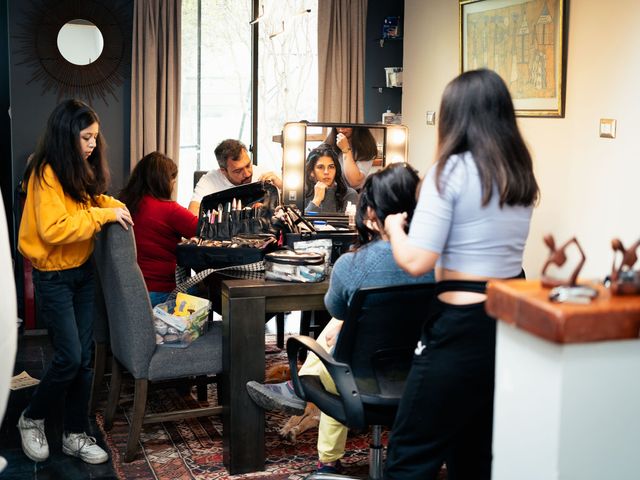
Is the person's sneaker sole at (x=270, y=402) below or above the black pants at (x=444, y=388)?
below

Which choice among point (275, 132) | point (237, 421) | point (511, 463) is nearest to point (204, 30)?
point (275, 132)

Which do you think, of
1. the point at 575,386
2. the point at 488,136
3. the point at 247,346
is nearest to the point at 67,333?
the point at 247,346

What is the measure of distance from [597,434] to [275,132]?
5.54 m

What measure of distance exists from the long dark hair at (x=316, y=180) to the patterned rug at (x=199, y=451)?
1098 mm

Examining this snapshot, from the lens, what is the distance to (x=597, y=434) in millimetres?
1443

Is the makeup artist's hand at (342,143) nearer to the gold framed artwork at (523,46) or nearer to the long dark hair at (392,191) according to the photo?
the gold framed artwork at (523,46)

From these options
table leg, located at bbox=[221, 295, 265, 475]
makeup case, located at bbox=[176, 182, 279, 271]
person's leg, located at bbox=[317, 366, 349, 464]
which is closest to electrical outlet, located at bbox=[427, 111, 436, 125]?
makeup case, located at bbox=[176, 182, 279, 271]

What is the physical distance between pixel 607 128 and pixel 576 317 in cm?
297

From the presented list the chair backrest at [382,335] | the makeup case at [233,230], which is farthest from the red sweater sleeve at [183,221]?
the chair backrest at [382,335]

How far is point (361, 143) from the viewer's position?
170 inches

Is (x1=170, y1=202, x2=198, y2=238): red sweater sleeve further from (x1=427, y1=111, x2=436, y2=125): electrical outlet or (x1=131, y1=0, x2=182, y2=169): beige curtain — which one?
(x1=427, y1=111, x2=436, y2=125): electrical outlet

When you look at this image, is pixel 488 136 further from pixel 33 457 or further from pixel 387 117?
pixel 387 117

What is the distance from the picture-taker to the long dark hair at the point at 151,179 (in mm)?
3969

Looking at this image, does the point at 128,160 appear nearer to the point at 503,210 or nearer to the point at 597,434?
the point at 503,210
